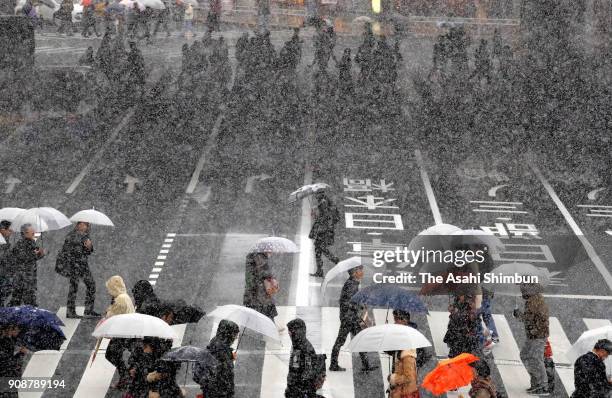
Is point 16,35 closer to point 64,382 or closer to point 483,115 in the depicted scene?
point 483,115

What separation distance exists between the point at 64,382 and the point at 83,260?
2.23 metres

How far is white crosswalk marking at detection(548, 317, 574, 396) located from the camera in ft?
47.3

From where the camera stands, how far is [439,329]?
16.1 m

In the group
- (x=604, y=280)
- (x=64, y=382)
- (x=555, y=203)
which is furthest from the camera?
(x=555, y=203)

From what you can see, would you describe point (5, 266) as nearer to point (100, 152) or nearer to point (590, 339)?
point (590, 339)

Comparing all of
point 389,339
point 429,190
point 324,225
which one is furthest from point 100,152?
point 389,339

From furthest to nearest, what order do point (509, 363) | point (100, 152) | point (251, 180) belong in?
point (100, 152)
point (251, 180)
point (509, 363)

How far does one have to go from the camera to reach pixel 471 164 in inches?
984

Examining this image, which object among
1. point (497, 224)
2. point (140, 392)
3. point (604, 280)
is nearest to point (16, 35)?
point (497, 224)

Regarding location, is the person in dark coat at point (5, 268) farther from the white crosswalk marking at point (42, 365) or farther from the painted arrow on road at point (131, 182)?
the painted arrow on road at point (131, 182)

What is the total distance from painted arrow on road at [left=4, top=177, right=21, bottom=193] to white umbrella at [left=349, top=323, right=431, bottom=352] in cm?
1262

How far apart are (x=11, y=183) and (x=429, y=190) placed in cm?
813

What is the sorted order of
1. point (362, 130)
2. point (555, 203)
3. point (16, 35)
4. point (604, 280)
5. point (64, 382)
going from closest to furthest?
point (64, 382) < point (604, 280) < point (555, 203) < point (362, 130) < point (16, 35)

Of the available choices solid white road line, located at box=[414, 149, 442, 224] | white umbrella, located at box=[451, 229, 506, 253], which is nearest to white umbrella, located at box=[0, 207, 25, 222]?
white umbrella, located at box=[451, 229, 506, 253]
